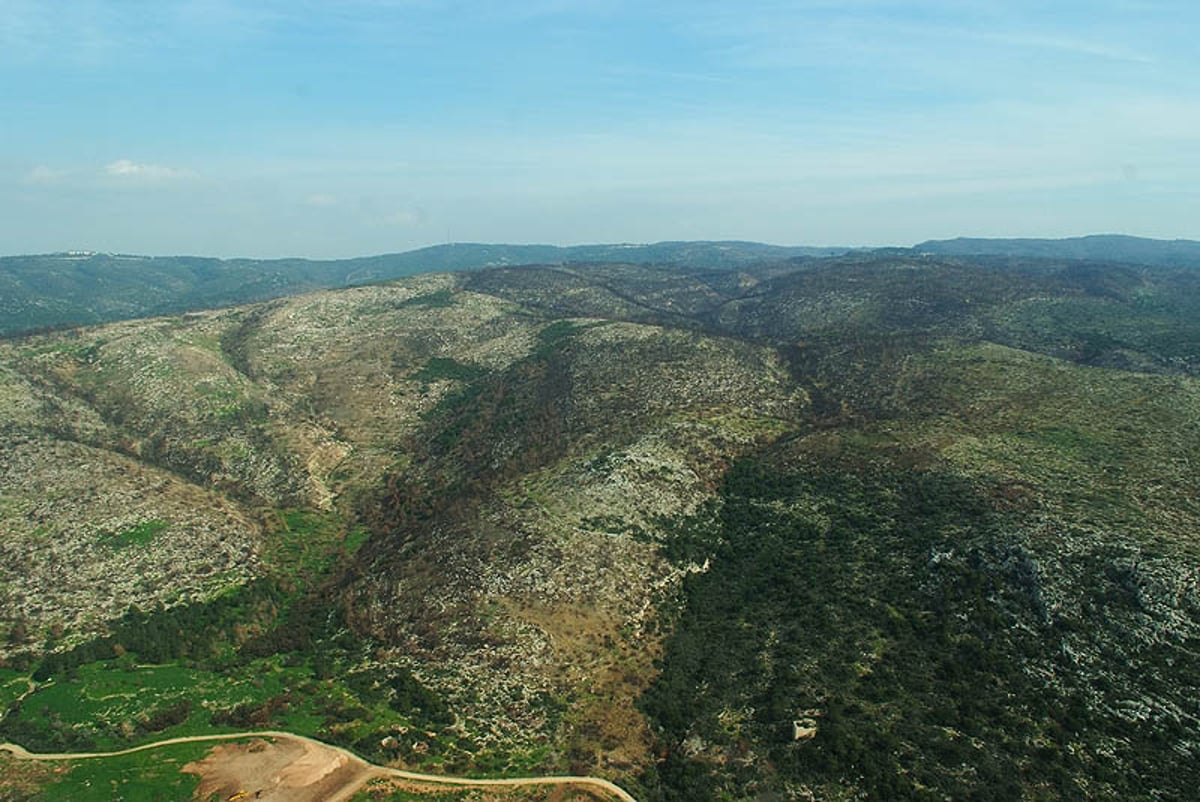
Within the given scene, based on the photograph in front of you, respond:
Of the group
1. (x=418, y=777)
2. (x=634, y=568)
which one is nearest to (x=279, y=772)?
A: (x=418, y=777)

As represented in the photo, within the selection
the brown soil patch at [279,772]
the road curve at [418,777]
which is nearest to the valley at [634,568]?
the road curve at [418,777]

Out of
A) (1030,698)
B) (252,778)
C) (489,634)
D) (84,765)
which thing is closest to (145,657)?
(84,765)

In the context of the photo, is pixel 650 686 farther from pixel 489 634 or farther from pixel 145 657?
pixel 145 657

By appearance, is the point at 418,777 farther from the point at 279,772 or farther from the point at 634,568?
the point at 634,568

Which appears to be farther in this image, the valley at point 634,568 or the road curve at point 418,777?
the valley at point 634,568

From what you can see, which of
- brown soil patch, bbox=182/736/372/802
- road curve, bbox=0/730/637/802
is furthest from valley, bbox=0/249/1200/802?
brown soil patch, bbox=182/736/372/802

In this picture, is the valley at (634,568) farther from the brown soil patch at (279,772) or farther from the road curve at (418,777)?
the brown soil patch at (279,772)

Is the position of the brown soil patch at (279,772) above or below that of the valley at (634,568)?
below

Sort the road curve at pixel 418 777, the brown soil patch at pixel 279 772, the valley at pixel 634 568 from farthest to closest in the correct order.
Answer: the valley at pixel 634 568 → the road curve at pixel 418 777 → the brown soil patch at pixel 279 772
